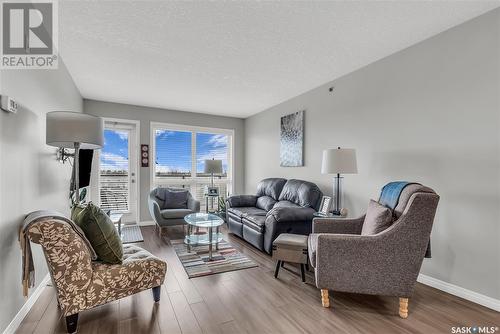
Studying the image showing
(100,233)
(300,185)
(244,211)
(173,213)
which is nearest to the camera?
(100,233)

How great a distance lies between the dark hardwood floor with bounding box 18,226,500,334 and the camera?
1.83 meters

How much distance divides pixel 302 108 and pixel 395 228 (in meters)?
2.82

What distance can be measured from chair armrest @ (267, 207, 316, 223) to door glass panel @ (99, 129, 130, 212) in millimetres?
3492

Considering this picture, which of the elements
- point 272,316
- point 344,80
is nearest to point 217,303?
point 272,316

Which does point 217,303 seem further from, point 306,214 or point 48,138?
point 48,138

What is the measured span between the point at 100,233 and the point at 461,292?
3.20 meters

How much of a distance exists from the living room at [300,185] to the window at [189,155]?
5.97 ft

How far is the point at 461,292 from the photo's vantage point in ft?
7.45

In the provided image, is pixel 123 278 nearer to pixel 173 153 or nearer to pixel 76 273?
pixel 76 273

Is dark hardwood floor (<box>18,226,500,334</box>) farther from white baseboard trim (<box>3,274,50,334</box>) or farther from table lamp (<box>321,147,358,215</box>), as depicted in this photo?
table lamp (<box>321,147,358,215</box>)

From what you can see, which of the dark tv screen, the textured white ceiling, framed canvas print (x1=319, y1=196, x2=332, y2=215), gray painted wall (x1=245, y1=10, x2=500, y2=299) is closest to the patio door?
the textured white ceiling

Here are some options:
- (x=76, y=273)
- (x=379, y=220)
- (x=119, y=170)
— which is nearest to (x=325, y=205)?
(x=379, y=220)

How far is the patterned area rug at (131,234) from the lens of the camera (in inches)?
159

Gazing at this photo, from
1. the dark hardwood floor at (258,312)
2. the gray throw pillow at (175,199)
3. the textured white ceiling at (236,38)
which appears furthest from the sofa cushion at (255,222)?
the textured white ceiling at (236,38)
